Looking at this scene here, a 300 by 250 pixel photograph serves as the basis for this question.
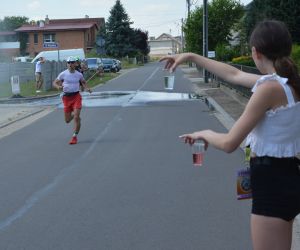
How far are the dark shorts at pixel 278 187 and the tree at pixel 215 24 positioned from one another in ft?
124

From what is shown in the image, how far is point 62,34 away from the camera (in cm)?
9325

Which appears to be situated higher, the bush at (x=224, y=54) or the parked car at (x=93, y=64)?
the bush at (x=224, y=54)

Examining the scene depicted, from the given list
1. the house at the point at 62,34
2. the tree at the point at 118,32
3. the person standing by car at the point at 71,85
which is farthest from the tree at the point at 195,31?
the tree at the point at 118,32

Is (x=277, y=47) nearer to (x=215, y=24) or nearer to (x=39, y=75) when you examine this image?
(x=39, y=75)

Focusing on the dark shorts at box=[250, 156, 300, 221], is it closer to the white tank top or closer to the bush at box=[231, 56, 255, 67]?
the white tank top

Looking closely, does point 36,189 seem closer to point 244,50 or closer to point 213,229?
point 213,229

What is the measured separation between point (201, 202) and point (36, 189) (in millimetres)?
2432

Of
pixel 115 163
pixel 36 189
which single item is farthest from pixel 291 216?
pixel 115 163

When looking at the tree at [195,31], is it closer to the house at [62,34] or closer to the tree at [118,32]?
the house at [62,34]

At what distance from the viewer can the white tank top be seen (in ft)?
9.58

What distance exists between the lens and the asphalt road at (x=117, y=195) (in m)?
5.74

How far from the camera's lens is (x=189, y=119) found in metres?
16.7

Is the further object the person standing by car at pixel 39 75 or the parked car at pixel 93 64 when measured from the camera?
the parked car at pixel 93 64

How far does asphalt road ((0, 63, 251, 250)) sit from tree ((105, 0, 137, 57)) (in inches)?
3152
